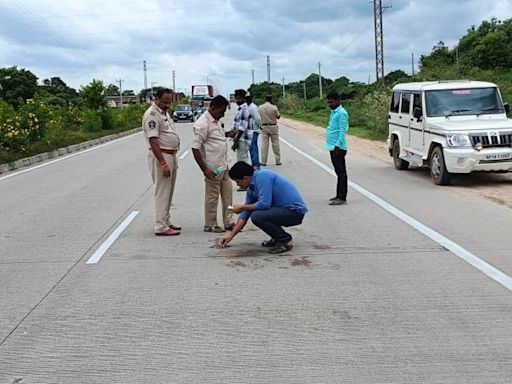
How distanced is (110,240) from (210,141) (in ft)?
5.89

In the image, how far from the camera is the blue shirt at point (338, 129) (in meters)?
10.1

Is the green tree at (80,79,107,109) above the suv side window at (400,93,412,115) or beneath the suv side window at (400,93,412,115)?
above

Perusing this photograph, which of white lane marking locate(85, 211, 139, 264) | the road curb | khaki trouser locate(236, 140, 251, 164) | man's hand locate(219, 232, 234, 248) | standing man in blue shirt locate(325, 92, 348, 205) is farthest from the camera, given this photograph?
the road curb

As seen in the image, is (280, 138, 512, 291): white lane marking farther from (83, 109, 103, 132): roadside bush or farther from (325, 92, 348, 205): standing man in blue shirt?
(83, 109, 103, 132): roadside bush

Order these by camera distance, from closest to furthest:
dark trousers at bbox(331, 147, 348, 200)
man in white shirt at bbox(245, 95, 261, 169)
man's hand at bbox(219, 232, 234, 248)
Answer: man's hand at bbox(219, 232, 234, 248) < dark trousers at bbox(331, 147, 348, 200) < man in white shirt at bbox(245, 95, 261, 169)

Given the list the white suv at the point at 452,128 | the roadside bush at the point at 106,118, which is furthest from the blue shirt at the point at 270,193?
the roadside bush at the point at 106,118

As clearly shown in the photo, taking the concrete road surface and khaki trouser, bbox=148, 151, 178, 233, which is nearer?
the concrete road surface

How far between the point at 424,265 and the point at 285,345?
255 cm

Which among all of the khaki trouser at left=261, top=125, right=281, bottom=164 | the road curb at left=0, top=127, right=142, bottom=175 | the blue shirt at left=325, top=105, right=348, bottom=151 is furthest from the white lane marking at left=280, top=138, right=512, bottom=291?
the road curb at left=0, top=127, right=142, bottom=175

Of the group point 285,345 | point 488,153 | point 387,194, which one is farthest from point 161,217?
point 488,153

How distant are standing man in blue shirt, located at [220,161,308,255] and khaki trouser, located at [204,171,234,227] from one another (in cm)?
109

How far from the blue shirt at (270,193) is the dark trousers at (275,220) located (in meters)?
0.06

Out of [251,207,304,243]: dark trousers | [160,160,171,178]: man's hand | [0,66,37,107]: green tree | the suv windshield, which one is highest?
[0,66,37,107]: green tree

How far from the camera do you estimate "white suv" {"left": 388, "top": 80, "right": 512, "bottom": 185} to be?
38.3 ft
